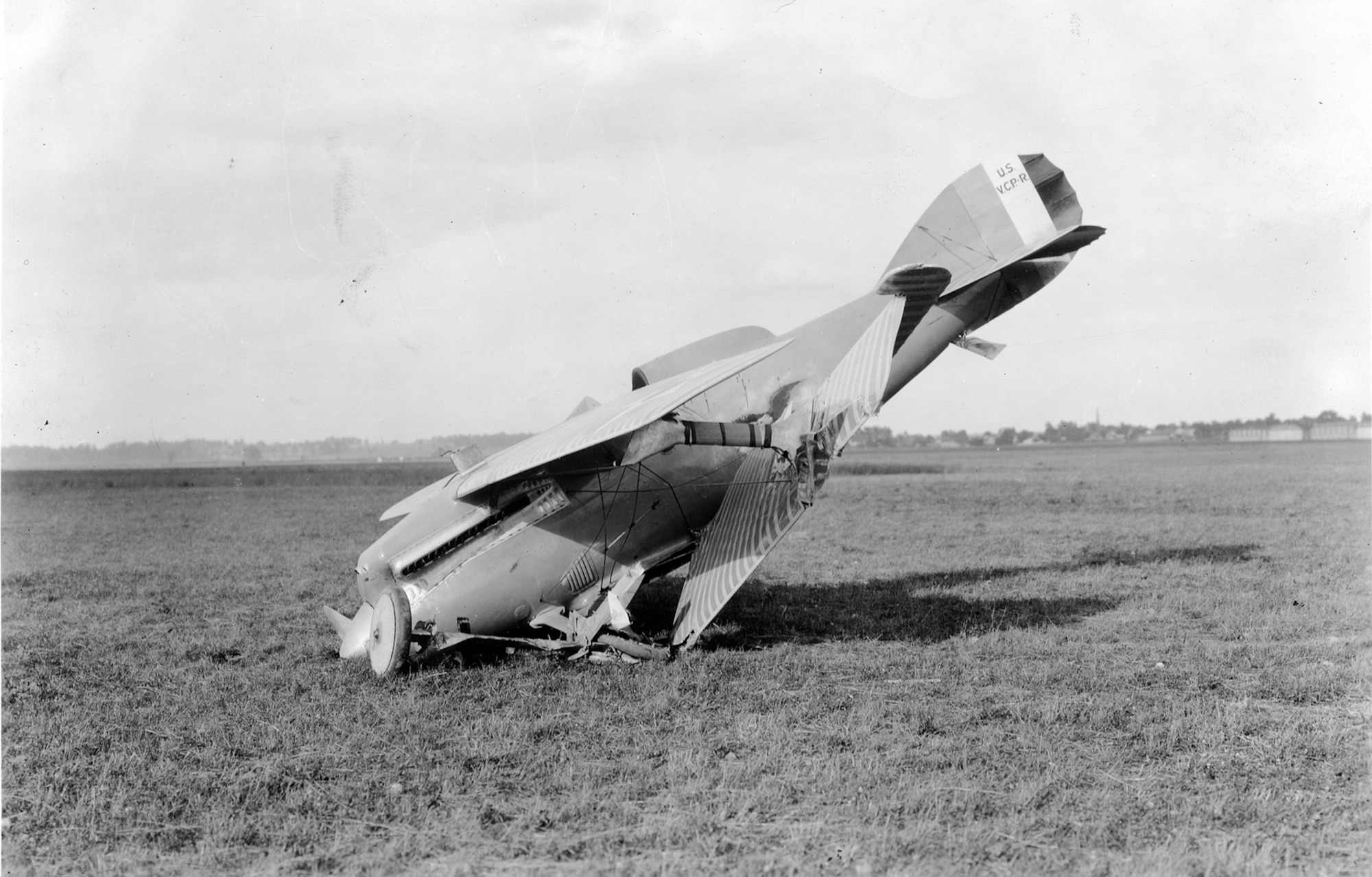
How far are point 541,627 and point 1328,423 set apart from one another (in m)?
131

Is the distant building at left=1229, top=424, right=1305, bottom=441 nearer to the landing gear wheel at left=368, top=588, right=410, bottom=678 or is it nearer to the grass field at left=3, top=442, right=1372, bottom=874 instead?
the grass field at left=3, top=442, right=1372, bottom=874

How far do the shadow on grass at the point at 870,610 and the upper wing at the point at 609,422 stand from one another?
9.21 ft

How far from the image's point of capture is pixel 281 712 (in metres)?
7.74

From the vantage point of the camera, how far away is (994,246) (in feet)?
37.6

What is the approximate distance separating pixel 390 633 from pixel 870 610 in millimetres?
6142

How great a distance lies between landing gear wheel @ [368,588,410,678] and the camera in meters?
8.44

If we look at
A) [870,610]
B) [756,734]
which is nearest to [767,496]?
[756,734]

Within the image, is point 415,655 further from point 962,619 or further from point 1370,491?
point 1370,491

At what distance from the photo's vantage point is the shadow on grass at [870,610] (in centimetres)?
1069

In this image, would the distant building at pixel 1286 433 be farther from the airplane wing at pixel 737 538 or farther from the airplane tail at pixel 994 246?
the airplane wing at pixel 737 538

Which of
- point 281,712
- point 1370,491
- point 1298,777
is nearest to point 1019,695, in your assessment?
point 1298,777

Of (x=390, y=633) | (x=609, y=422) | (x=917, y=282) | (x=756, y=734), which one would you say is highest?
(x=917, y=282)

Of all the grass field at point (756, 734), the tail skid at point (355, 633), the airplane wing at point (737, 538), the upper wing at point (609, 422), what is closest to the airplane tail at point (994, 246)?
the airplane wing at point (737, 538)

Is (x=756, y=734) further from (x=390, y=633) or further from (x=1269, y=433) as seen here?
(x=1269, y=433)
